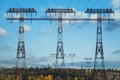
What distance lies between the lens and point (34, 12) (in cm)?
7981

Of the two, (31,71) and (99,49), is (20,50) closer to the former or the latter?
(99,49)

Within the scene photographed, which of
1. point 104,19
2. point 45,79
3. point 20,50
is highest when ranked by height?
point 104,19

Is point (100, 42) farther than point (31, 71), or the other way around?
point (31, 71)

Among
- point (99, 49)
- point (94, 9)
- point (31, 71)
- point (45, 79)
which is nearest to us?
point (99, 49)

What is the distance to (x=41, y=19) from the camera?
8100cm

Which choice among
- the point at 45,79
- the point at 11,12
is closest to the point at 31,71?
the point at 45,79

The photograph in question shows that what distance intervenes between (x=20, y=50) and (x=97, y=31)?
13.4m

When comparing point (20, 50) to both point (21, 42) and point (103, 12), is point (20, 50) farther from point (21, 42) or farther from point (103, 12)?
point (103, 12)

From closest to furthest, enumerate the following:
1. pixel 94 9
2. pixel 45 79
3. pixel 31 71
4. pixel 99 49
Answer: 1. pixel 99 49
2. pixel 94 9
3. pixel 45 79
4. pixel 31 71

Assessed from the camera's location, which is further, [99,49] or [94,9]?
[94,9]

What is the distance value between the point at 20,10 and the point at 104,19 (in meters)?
14.9

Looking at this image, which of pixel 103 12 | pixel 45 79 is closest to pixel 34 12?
pixel 103 12

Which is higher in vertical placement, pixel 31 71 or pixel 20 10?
pixel 20 10

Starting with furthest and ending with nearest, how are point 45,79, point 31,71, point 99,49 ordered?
point 31,71 < point 45,79 < point 99,49
